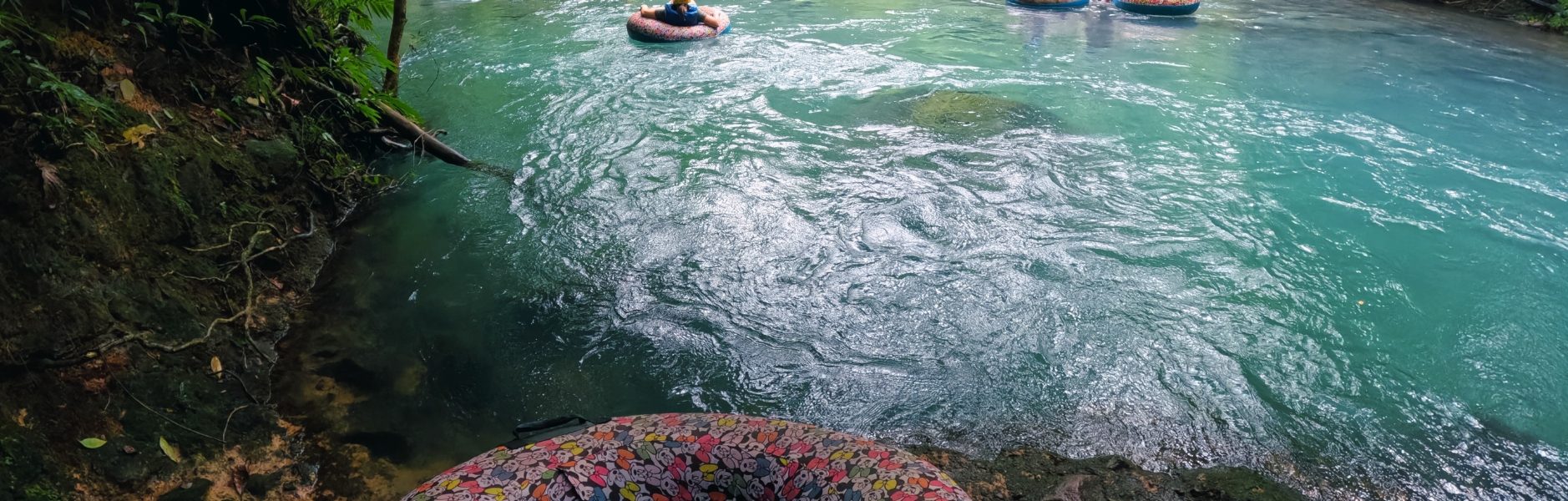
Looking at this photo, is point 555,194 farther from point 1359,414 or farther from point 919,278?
point 1359,414

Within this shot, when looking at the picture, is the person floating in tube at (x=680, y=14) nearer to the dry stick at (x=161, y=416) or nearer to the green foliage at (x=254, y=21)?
the green foliage at (x=254, y=21)

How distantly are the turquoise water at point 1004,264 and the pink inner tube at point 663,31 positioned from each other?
126 centimetres

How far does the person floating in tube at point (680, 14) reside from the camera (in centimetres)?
1049

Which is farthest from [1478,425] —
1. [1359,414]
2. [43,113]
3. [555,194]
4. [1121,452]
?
[43,113]

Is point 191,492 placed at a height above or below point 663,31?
below

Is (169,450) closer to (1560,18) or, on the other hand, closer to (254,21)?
(254,21)

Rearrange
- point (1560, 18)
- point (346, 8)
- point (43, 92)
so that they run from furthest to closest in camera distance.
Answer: point (1560, 18), point (346, 8), point (43, 92)

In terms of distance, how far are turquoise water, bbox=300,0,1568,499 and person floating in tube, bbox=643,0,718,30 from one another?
165cm

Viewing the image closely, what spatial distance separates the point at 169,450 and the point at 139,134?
176 cm

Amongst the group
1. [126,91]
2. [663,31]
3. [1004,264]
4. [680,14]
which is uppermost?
[126,91]

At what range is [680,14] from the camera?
10.5 metres

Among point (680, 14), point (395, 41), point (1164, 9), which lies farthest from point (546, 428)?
point (1164, 9)

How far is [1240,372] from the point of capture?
4195 millimetres

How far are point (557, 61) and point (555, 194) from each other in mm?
4057
